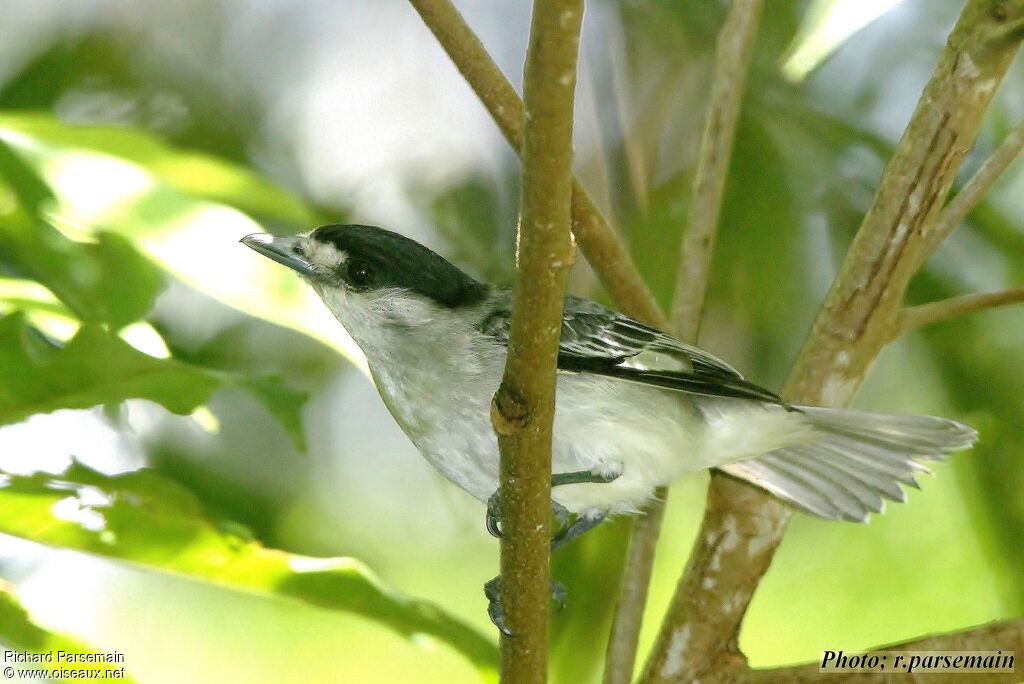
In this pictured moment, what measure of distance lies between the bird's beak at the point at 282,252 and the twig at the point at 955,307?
139 cm

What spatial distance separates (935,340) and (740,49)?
1476mm

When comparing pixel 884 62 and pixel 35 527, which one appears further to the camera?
pixel 884 62

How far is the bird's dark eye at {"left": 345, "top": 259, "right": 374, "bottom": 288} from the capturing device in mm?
2357

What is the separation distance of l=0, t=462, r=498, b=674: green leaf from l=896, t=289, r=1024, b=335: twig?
1.26 metres

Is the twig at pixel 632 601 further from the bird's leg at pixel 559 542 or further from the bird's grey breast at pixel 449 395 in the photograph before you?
the bird's grey breast at pixel 449 395

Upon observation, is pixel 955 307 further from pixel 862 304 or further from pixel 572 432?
pixel 572 432

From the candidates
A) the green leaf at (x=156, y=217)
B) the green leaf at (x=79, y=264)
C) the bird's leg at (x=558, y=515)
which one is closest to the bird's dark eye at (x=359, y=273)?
the green leaf at (x=156, y=217)

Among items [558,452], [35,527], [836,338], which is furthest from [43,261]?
[836,338]

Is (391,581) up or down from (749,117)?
down

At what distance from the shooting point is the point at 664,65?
3834mm

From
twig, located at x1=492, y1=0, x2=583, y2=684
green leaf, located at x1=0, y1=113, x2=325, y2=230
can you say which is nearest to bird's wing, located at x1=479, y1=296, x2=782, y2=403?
twig, located at x1=492, y1=0, x2=583, y2=684

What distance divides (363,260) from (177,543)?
77 centimetres

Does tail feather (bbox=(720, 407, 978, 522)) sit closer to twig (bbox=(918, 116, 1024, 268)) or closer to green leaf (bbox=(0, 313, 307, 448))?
twig (bbox=(918, 116, 1024, 268))

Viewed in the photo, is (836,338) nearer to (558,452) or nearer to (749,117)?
(558,452)
